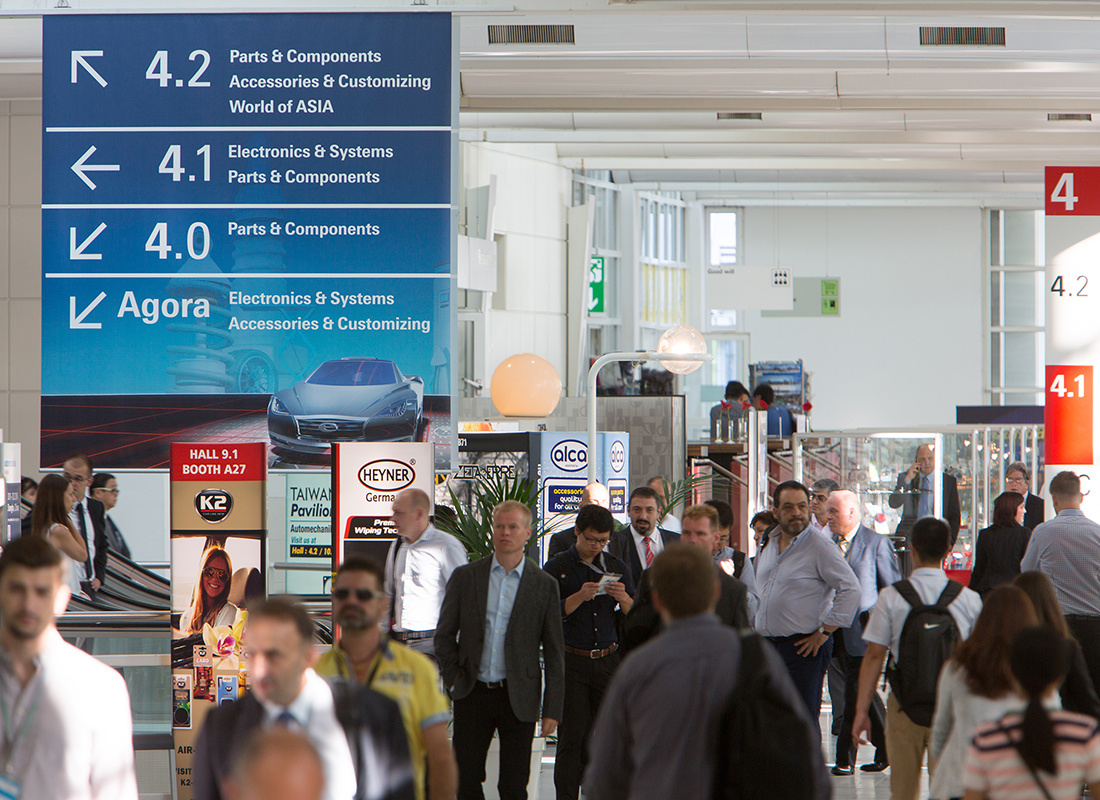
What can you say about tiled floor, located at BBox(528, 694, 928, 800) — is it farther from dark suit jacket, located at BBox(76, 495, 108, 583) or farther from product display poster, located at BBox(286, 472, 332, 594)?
dark suit jacket, located at BBox(76, 495, 108, 583)

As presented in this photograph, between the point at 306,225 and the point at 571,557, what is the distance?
215 centimetres

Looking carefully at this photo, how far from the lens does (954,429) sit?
1133 cm

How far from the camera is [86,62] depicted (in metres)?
6.36

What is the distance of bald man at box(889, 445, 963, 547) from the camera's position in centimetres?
943

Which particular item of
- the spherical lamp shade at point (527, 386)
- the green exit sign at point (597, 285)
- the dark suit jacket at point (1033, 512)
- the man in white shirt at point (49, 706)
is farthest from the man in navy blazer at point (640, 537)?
the green exit sign at point (597, 285)

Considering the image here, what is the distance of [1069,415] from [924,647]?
476cm

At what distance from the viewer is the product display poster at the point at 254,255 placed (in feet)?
20.5

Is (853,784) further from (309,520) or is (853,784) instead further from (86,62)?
(86,62)

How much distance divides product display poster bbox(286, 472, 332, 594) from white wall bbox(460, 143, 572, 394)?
361 inches

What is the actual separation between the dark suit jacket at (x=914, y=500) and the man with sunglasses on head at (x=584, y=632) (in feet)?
14.6

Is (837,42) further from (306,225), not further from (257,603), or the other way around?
(257,603)

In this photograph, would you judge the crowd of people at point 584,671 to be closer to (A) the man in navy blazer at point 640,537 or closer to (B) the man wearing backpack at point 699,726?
(B) the man wearing backpack at point 699,726

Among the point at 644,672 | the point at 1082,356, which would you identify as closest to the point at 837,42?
the point at 1082,356

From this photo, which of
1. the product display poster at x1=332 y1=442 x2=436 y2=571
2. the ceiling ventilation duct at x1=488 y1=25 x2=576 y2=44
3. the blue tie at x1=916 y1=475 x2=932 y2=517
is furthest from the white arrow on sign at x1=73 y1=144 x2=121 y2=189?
the blue tie at x1=916 y1=475 x2=932 y2=517
